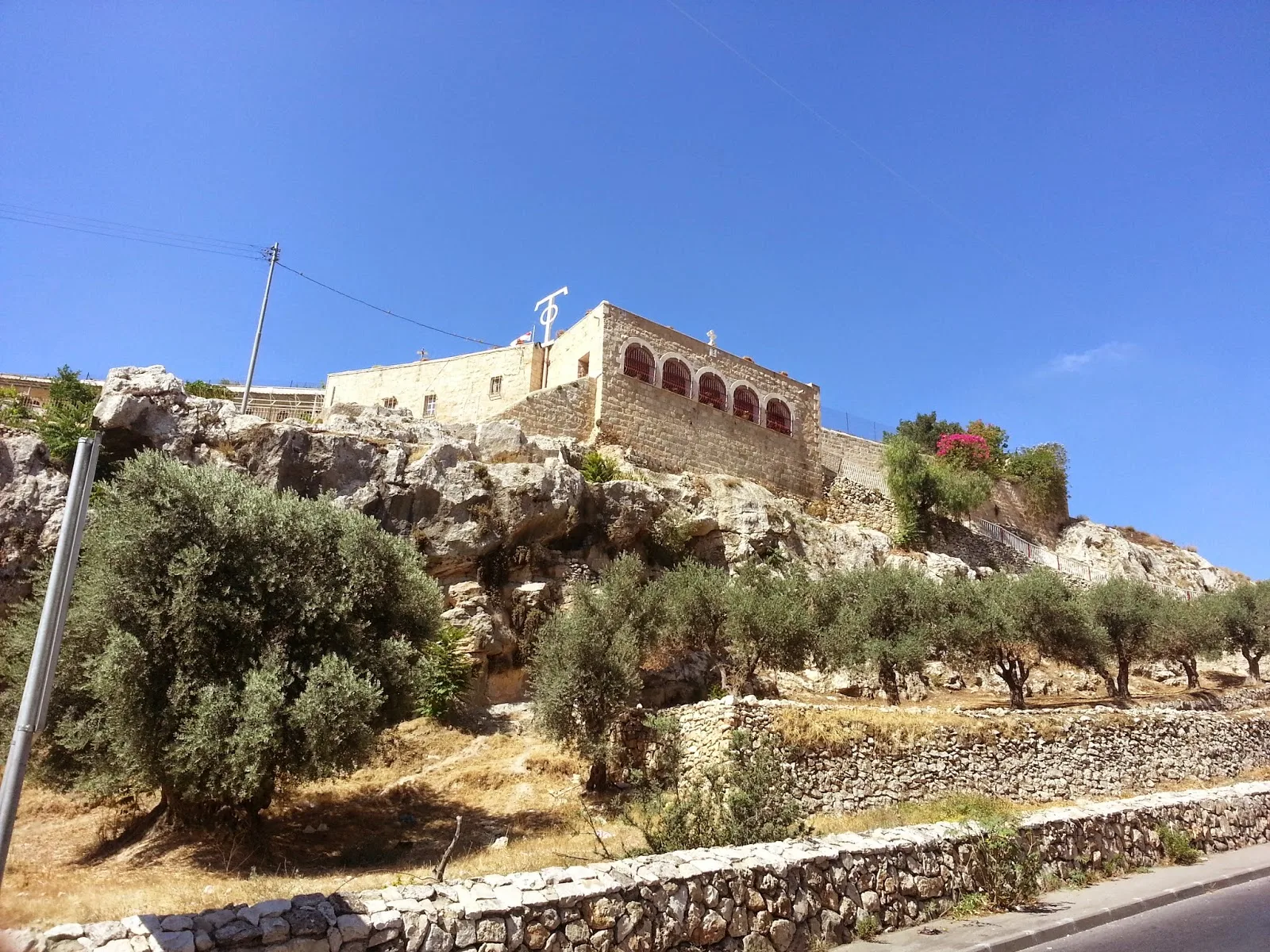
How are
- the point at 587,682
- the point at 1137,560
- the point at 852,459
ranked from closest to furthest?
the point at 587,682 → the point at 852,459 → the point at 1137,560

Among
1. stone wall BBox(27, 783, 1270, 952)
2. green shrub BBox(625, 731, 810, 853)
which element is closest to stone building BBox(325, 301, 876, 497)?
green shrub BBox(625, 731, 810, 853)

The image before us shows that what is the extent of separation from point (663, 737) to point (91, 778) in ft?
35.8

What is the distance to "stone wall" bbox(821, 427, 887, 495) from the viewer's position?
146ft

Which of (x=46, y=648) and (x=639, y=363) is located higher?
(x=639, y=363)

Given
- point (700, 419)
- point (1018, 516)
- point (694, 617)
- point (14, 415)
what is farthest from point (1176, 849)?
point (1018, 516)

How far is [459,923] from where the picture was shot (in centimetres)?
616

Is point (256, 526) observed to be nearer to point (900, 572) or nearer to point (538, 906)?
point (538, 906)

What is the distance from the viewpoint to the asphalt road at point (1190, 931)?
8352mm

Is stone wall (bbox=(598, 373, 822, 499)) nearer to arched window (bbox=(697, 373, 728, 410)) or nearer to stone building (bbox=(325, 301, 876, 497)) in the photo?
stone building (bbox=(325, 301, 876, 497))

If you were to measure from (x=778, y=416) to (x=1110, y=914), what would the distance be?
33313 millimetres

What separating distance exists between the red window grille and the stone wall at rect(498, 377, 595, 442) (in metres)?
8.58

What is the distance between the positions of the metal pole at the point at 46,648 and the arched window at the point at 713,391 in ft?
111

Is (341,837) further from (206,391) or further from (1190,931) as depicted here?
(206,391)

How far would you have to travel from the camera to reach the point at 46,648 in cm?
524
